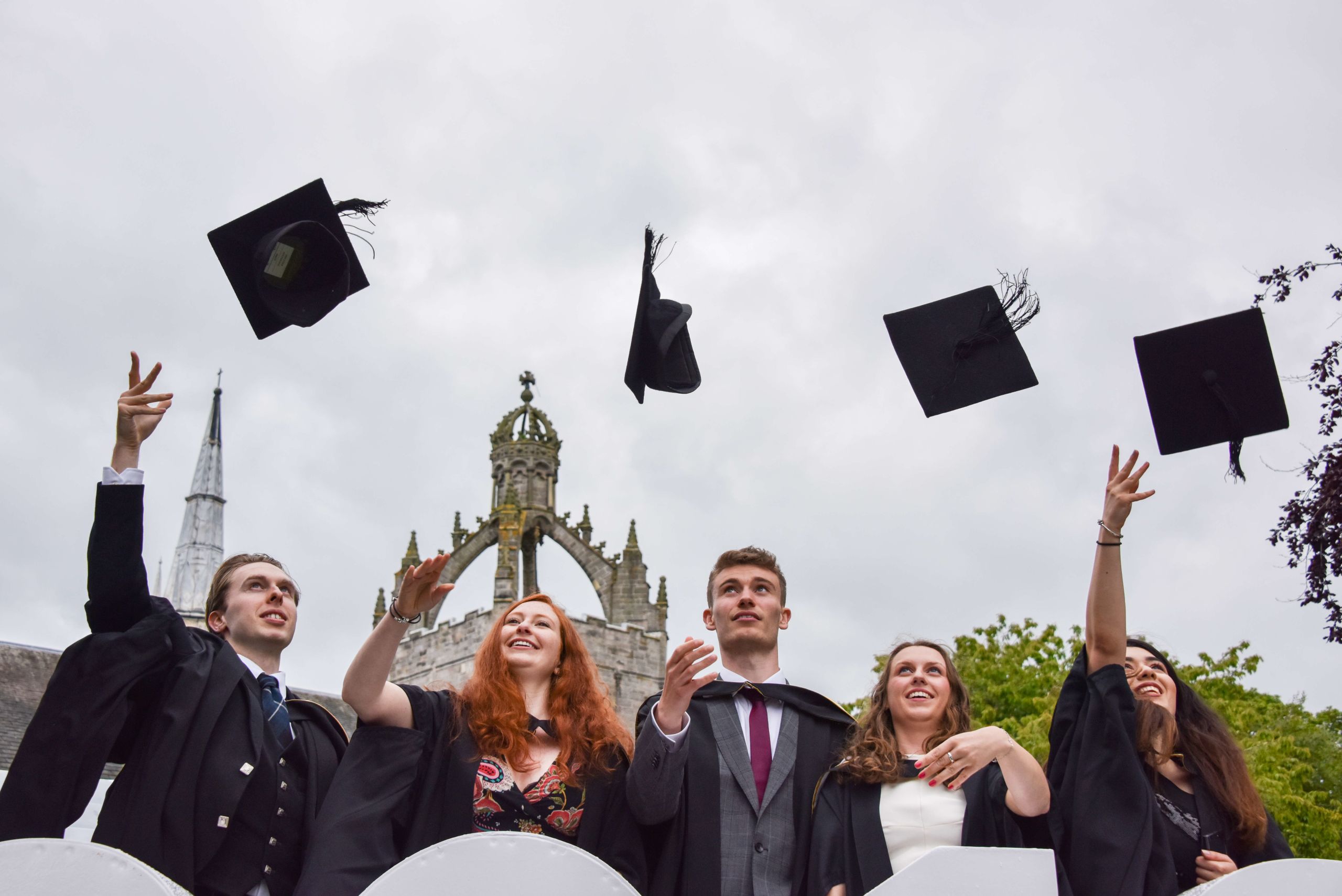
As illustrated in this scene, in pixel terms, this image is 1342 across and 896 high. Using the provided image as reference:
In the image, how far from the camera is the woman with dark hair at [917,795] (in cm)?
349

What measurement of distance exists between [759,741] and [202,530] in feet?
119

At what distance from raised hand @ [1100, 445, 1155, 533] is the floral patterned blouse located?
2035 millimetres

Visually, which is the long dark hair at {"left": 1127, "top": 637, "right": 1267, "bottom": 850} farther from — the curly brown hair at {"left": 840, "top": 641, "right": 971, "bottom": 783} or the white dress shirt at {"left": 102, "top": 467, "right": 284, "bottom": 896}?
the white dress shirt at {"left": 102, "top": 467, "right": 284, "bottom": 896}

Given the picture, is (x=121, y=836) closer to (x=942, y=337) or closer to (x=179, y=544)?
(x=942, y=337)

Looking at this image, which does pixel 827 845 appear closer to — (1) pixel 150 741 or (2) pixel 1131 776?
(2) pixel 1131 776

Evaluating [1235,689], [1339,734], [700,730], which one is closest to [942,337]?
[700,730]

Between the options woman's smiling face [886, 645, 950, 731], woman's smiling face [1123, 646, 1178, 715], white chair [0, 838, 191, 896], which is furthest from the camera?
woman's smiling face [1123, 646, 1178, 715]

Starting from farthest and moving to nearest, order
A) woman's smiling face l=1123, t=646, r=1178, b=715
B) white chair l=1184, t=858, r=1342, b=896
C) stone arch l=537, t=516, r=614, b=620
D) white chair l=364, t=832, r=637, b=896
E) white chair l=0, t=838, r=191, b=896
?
stone arch l=537, t=516, r=614, b=620 < woman's smiling face l=1123, t=646, r=1178, b=715 < white chair l=1184, t=858, r=1342, b=896 < white chair l=364, t=832, r=637, b=896 < white chair l=0, t=838, r=191, b=896

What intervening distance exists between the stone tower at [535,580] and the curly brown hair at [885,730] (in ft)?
94.2

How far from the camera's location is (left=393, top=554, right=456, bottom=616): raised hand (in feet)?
12.1

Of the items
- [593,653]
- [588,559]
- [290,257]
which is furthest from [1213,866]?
[588,559]

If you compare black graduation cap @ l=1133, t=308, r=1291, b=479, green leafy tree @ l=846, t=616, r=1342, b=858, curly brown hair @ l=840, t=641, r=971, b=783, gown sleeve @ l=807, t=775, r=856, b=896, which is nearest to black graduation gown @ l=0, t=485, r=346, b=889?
gown sleeve @ l=807, t=775, r=856, b=896

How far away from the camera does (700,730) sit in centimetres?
417

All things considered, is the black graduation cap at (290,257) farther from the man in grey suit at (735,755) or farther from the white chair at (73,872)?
the white chair at (73,872)
